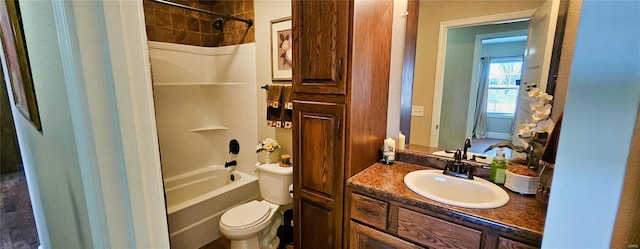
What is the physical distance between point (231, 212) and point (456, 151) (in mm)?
1651

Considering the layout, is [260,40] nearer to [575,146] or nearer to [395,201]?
[395,201]

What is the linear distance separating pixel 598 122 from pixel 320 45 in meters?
1.13

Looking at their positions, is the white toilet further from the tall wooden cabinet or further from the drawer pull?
the drawer pull

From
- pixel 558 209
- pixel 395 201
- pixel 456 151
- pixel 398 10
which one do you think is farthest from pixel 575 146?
pixel 398 10

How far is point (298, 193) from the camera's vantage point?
5.65ft

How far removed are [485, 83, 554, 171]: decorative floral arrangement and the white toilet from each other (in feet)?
5.01

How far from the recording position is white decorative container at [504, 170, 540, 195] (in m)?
1.26

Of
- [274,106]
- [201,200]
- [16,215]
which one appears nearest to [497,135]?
[274,106]

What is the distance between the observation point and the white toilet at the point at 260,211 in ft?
6.27

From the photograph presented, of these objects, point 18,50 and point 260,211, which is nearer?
point 18,50

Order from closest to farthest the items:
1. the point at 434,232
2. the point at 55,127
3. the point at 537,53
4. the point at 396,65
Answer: the point at 55,127, the point at 434,232, the point at 537,53, the point at 396,65

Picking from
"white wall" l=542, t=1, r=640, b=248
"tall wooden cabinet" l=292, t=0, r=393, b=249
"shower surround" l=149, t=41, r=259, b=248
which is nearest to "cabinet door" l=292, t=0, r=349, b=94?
"tall wooden cabinet" l=292, t=0, r=393, b=249

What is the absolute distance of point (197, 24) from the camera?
112 inches

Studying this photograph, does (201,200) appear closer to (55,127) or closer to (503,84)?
(55,127)
